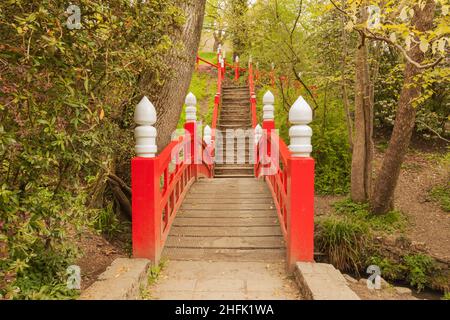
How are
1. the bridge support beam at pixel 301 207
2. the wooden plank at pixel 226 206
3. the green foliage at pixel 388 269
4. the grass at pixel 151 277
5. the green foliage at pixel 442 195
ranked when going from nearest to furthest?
the grass at pixel 151 277
the bridge support beam at pixel 301 207
the wooden plank at pixel 226 206
the green foliage at pixel 388 269
the green foliage at pixel 442 195

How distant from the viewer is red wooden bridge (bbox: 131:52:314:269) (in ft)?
12.9

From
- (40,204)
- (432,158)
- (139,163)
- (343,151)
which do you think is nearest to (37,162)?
(40,204)

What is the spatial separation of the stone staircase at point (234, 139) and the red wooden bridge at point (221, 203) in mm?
3871

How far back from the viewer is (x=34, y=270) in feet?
9.87

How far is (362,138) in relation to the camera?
8.23m

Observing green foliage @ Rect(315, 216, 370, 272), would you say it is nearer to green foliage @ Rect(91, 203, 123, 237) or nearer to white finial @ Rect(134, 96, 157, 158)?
green foliage @ Rect(91, 203, 123, 237)

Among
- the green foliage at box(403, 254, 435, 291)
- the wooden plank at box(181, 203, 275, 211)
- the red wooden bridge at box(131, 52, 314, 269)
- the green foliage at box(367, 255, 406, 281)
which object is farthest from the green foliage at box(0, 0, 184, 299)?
the green foliage at box(403, 254, 435, 291)

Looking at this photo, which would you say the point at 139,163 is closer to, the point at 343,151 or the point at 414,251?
the point at 414,251

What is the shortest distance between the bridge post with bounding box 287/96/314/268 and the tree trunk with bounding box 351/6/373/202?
4.55m

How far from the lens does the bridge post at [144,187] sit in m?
3.94

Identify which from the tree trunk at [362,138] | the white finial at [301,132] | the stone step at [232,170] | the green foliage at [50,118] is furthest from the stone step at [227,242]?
the stone step at [232,170]

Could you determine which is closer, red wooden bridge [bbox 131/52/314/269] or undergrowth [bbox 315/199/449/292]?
red wooden bridge [bbox 131/52/314/269]

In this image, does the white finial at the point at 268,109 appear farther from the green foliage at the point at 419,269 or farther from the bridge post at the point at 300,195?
the green foliage at the point at 419,269
